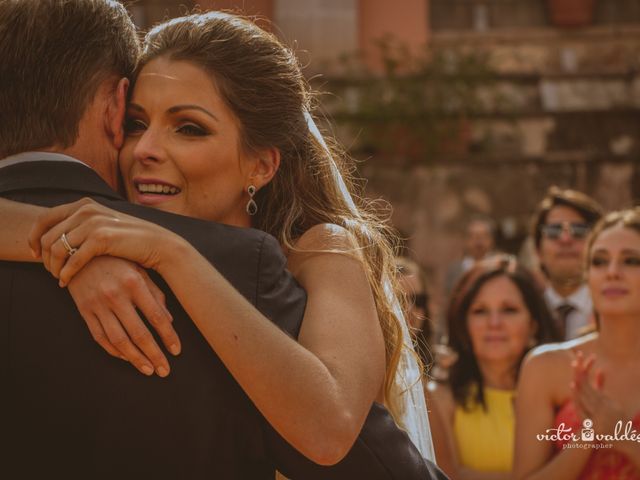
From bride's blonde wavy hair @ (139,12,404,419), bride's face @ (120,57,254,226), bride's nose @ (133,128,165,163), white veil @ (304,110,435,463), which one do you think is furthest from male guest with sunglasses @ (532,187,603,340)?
bride's nose @ (133,128,165,163)

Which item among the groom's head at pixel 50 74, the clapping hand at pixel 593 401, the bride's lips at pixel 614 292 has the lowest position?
the clapping hand at pixel 593 401

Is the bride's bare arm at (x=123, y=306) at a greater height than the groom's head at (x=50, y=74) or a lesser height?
lesser

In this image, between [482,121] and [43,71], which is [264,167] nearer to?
[43,71]

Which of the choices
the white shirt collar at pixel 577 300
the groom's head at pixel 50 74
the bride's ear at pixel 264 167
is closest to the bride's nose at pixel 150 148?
the groom's head at pixel 50 74

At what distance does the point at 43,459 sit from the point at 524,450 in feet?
8.93

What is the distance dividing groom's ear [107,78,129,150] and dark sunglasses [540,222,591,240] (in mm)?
4356

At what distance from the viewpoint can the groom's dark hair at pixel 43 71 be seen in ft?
6.82

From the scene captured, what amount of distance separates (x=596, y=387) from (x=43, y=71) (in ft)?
9.19

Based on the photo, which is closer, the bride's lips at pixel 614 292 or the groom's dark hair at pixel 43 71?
the groom's dark hair at pixel 43 71

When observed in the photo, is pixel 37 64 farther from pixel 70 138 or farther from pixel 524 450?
pixel 524 450

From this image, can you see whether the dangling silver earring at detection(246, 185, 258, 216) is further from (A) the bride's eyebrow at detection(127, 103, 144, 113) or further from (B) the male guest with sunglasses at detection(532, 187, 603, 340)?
(B) the male guest with sunglasses at detection(532, 187, 603, 340)

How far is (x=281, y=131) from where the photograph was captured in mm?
2553

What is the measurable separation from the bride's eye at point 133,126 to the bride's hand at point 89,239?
47 cm

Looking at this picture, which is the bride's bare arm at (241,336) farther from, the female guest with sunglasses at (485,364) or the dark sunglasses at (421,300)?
the dark sunglasses at (421,300)
